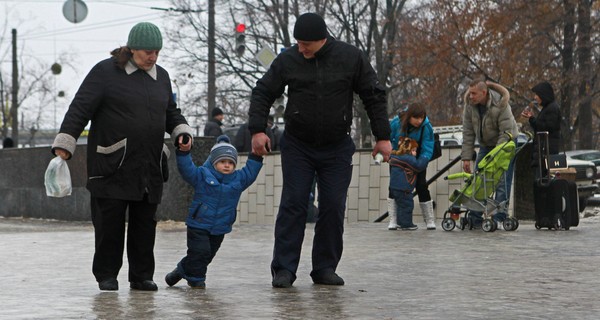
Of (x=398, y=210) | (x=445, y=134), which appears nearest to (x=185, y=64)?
(x=445, y=134)

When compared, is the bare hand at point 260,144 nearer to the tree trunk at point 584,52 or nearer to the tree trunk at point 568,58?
the tree trunk at point 568,58

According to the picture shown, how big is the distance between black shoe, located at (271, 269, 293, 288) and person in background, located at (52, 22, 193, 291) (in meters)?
0.76

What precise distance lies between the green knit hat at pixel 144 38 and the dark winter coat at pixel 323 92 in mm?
788

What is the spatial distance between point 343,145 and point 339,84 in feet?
1.37

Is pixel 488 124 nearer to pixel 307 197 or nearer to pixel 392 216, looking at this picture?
pixel 392 216

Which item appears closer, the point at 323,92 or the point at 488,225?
the point at 323,92

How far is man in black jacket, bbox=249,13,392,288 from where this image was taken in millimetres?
8133

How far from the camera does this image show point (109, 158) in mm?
7781

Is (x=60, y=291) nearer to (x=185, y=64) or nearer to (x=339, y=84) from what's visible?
(x=339, y=84)

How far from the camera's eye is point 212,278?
28.8ft

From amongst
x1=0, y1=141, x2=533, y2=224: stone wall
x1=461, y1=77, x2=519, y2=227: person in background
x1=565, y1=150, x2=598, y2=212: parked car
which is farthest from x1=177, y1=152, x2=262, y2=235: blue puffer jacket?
x1=565, y1=150, x2=598, y2=212: parked car

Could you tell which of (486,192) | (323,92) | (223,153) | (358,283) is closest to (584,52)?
(486,192)

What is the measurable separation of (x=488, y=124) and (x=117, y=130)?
722cm

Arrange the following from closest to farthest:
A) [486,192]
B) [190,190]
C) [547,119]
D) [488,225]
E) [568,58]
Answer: [488,225] → [486,192] → [547,119] → [190,190] → [568,58]
